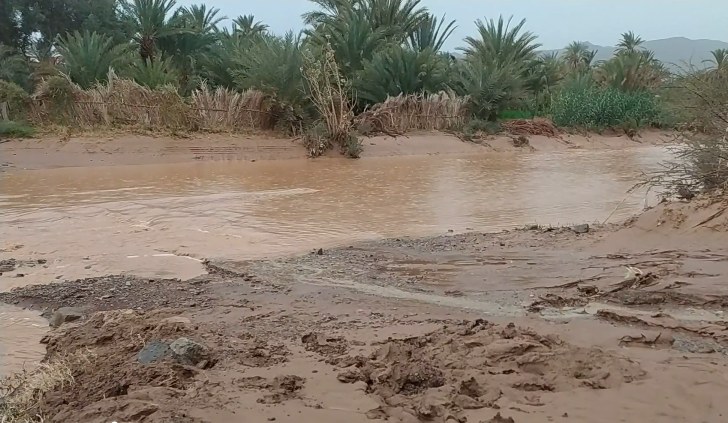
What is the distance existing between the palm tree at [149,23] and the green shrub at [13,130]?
7997mm

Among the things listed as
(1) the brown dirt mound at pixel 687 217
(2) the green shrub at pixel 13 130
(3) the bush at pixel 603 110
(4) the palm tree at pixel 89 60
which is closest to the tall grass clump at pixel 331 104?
(4) the palm tree at pixel 89 60

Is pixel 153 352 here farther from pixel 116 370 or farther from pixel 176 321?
pixel 176 321


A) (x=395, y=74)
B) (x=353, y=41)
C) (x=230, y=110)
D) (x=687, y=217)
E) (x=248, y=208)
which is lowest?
(x=248, y=208)

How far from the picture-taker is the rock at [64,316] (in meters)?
4.48

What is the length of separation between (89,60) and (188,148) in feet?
17.4

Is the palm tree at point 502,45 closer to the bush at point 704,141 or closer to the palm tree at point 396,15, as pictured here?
the palm tree at point 396,15

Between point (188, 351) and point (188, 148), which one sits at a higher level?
point (188, 148)

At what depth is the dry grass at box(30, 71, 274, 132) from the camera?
17.1 m

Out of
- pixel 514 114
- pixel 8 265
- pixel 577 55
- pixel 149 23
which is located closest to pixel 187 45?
pixel 149 23

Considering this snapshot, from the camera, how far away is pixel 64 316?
452cm

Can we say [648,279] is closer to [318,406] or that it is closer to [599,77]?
[318,406]

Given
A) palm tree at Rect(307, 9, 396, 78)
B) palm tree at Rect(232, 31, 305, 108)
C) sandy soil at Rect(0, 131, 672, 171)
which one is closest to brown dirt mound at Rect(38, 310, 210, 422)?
sandy soil at Rect(0, 131, 672, 171)

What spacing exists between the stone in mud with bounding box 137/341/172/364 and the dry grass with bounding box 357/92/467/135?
17.4 m

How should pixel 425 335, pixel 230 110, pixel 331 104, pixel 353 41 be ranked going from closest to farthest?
pixel 425 335 < pixel 331 104 < pixel 230 110 < pixel 353 41
